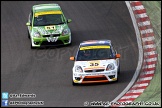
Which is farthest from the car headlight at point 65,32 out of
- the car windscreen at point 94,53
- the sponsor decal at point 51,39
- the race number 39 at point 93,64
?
the race number 39 at point 93,64

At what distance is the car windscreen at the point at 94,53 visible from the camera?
979 inches

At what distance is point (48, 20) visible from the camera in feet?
103

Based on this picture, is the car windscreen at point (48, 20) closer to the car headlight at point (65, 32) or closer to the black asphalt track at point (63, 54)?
the car headlight at point (65, 32)

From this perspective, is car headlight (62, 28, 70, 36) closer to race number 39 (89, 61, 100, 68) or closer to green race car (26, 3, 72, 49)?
green race car (26, 3, 72, 49)

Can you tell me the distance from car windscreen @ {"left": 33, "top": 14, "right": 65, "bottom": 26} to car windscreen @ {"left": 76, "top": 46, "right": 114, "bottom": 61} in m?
5.97

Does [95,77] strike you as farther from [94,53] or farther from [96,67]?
[94,53]

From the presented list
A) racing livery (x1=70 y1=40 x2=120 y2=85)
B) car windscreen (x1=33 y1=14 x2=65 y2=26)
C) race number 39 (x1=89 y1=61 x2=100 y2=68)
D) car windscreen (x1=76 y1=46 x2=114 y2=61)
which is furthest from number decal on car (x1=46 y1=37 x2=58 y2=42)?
race number 39 (x1=89 y1=61 x2=100 y2=68)

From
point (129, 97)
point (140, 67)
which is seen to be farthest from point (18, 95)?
point (140, 67)

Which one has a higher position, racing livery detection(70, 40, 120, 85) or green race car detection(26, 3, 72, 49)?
green race car detection(26, 3, 72, 49)

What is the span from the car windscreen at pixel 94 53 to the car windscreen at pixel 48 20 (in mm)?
5972

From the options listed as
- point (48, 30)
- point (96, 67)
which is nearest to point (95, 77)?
point (96, 67)

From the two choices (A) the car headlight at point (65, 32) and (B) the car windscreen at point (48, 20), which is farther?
(B) the car windscreen at point (48, 20)

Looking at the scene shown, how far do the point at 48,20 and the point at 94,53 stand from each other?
667 cm

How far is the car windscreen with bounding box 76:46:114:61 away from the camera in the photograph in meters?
24.9
